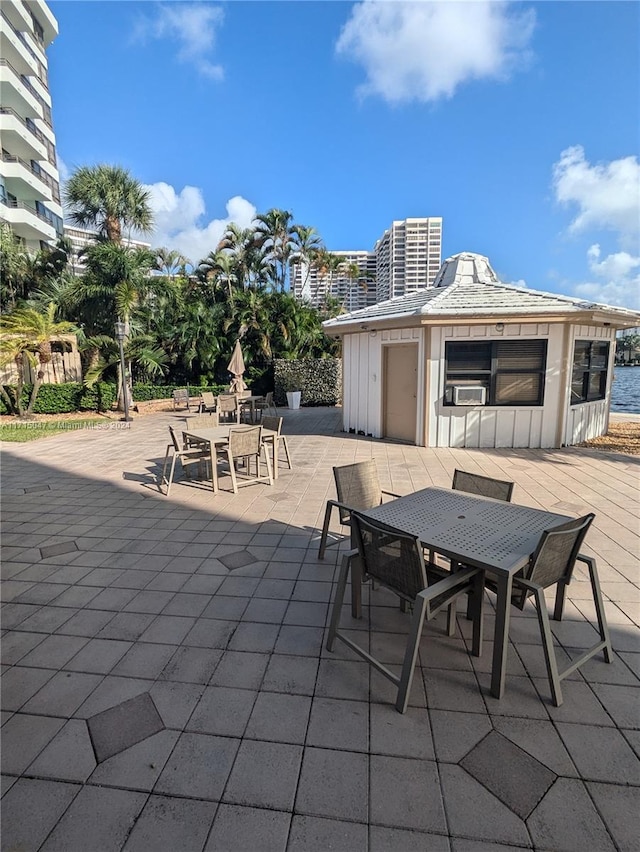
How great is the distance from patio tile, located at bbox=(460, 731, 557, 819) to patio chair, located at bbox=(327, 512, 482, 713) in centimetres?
37

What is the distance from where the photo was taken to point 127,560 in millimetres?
3756

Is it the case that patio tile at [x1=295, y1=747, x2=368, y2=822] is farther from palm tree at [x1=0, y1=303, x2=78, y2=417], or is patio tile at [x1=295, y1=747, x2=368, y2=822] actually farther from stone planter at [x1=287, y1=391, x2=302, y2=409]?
stone planter at [x1=287, y1=391, x2=302, y2=409]

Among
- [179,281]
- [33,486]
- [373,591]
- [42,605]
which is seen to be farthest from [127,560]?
[179,281]

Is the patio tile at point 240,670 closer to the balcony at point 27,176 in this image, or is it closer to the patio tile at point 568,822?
the patio tile at point 568,822

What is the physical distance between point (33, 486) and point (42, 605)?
13.0 feet

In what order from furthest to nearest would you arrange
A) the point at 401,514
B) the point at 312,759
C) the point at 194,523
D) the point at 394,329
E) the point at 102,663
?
the point at 394,329
the point at 194,523
the point at 401,514
the point at 102,663
the point at 312,759

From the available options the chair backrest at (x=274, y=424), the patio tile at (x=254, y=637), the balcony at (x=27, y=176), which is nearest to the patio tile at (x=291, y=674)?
the patio tile at (x=254, y=637)

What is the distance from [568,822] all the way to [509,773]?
228 millimetres

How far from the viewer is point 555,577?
7.39ft

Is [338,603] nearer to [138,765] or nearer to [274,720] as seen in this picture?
[274,720]

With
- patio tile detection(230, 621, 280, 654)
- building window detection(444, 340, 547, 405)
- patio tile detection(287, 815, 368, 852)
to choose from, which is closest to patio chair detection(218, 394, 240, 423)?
building window detection(444, 340, 547, 405)

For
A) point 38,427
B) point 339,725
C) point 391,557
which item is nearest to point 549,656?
point 391,557

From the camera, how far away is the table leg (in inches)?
79.3

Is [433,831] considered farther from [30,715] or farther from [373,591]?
[30,715]
